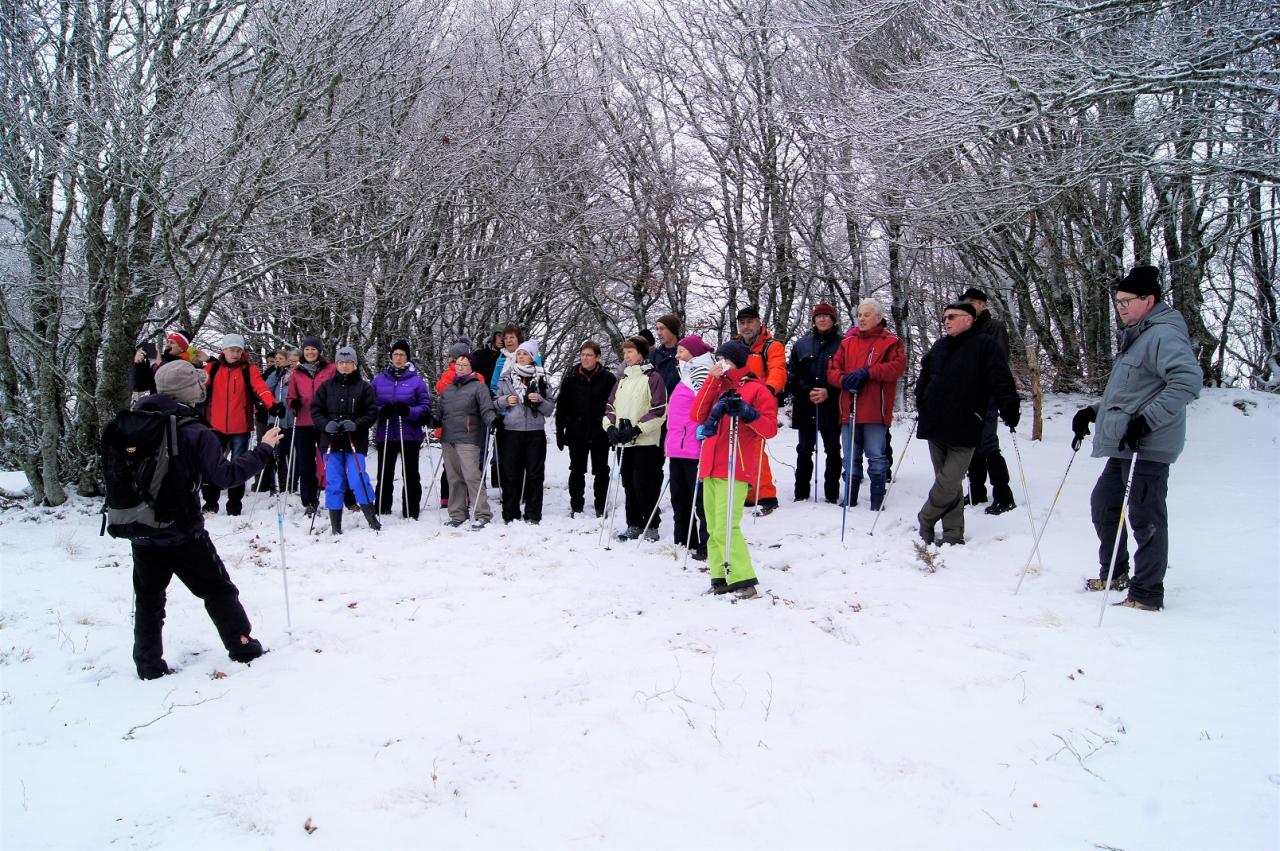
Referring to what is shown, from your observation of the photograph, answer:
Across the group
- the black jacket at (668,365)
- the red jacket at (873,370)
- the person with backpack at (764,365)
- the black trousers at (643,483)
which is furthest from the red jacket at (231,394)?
the red jacket at (873,370)

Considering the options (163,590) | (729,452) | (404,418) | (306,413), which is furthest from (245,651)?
(306,413)

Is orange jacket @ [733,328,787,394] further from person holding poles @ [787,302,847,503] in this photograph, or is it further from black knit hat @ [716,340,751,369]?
black knit hat @ [716,340,751,369]

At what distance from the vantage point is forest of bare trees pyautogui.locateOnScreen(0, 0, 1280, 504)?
7.28 meters

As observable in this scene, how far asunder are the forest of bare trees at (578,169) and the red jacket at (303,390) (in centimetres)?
137

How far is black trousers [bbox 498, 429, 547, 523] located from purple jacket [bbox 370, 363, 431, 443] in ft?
3.37

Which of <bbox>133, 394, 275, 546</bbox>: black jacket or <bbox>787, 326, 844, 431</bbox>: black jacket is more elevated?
<bbox>787, 326, 844, 431</bbox>: black jacket

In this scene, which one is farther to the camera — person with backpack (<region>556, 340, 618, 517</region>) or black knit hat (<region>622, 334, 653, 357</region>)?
person with backpack (<region>556, 340, 618, 517</region>)

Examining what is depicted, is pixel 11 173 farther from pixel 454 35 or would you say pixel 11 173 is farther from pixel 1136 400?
pixel 1136 400

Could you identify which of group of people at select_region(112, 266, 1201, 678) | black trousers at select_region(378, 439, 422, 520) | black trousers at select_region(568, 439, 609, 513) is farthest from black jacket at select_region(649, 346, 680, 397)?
black trousers at select_region(378, 439, 422, 520)

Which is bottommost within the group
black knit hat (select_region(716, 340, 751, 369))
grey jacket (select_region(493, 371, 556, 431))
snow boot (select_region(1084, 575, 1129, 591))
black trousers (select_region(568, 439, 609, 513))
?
snow boot (select_region(1084, 575, 1129, 591))

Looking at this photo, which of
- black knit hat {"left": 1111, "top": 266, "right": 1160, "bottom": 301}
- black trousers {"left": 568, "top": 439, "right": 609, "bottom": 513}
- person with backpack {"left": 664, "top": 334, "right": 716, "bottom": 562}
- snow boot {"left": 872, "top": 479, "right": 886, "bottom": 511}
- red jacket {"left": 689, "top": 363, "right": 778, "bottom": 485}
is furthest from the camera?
black trousers {"left": 568, "top": 439, "right": 609, "bottom": 513}

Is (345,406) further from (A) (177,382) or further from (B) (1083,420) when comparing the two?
(B) (1083,420)

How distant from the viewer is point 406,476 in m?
8.80

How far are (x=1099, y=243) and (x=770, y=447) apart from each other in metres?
5.96
